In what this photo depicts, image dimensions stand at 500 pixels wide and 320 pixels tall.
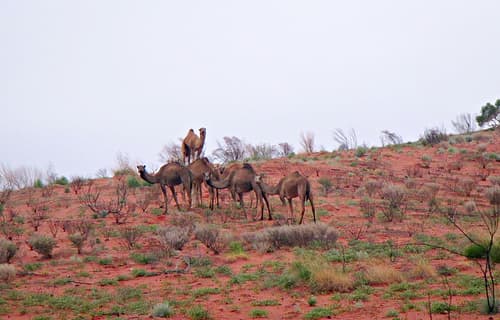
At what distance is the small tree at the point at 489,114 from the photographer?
48281 millimetres

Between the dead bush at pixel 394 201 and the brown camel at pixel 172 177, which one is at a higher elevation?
the brown camel at pixel 172 177

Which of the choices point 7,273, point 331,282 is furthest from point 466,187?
point 7,273

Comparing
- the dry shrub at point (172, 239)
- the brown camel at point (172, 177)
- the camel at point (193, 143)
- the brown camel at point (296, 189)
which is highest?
the camel at point (193, 143)

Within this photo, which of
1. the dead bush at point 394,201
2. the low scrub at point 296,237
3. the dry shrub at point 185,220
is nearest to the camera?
the low scrub at point 296,237

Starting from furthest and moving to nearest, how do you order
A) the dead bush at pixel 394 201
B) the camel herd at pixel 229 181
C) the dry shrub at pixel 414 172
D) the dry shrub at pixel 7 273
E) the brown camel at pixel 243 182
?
1. the dry shrub at pixel 414 172
2. the dead bush at pixel 394 201
3. the brown camel at pixel 243 182
4. the camel herd at pixel 229 181
5. the dry shrub at pixel 7 273

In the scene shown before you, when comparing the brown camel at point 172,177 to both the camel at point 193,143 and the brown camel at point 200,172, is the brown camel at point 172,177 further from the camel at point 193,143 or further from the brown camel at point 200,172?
the camel at point 193,143

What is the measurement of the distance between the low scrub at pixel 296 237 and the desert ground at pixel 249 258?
3cm

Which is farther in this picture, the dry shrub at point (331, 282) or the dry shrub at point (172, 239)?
the dry shrub at point (172, 239)

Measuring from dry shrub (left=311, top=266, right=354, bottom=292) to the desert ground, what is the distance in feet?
0.07

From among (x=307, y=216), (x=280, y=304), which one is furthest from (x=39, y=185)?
(x=280, y=304)

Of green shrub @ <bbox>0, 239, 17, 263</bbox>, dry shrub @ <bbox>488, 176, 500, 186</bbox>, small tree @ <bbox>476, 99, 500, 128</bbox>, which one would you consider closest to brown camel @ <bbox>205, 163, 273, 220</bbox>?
green shrub @ <bbox>0, 239, 17, 263</bbox>

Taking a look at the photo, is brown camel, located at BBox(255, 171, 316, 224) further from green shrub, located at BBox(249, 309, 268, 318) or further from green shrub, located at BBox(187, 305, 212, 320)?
green shrub, located at BBox(187, 305, 212, 320)

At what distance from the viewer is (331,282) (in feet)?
35.3

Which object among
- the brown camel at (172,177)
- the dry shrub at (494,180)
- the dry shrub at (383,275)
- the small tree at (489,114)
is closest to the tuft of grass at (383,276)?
the dry shrub at (383,275)
